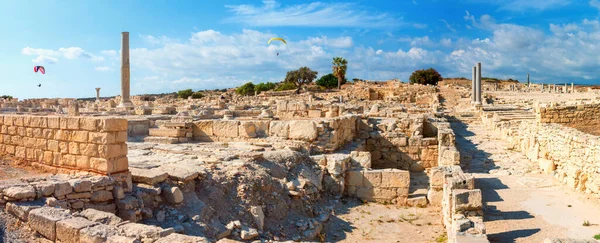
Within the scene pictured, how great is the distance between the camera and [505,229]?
623 centimetres

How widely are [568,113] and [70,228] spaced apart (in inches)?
623

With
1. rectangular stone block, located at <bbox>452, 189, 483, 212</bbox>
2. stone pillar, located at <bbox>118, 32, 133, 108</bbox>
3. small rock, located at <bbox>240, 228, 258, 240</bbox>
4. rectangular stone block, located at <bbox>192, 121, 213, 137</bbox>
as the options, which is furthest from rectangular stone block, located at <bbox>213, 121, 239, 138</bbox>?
stone pillar, located at <bbox>118, 32, 133, 108</bbox>

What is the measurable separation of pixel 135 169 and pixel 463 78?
81000 mm

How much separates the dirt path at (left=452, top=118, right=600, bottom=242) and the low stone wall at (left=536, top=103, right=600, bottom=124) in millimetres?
3253

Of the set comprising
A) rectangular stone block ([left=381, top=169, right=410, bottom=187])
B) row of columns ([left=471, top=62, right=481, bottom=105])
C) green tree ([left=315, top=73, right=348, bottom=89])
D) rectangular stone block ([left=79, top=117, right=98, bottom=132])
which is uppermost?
green tree ([left=315, top=73, right=348, bottom=89])

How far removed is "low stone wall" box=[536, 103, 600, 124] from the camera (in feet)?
47.7

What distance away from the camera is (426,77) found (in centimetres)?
7119

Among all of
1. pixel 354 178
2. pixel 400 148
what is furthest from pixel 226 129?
pixel 400 148

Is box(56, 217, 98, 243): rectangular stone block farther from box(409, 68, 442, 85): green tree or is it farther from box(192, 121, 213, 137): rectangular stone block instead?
box(409, 68, 442, 85): green tree

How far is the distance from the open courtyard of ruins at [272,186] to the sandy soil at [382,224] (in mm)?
33

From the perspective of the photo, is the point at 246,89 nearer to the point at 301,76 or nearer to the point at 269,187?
the point at 301,76

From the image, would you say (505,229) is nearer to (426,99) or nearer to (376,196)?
(376,196)

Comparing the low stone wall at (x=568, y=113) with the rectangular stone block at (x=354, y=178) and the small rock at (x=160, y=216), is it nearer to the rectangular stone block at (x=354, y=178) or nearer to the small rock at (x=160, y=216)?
the rectangular stone block at (x=354, y=178)

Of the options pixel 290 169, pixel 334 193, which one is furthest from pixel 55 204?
pixel 334 193
